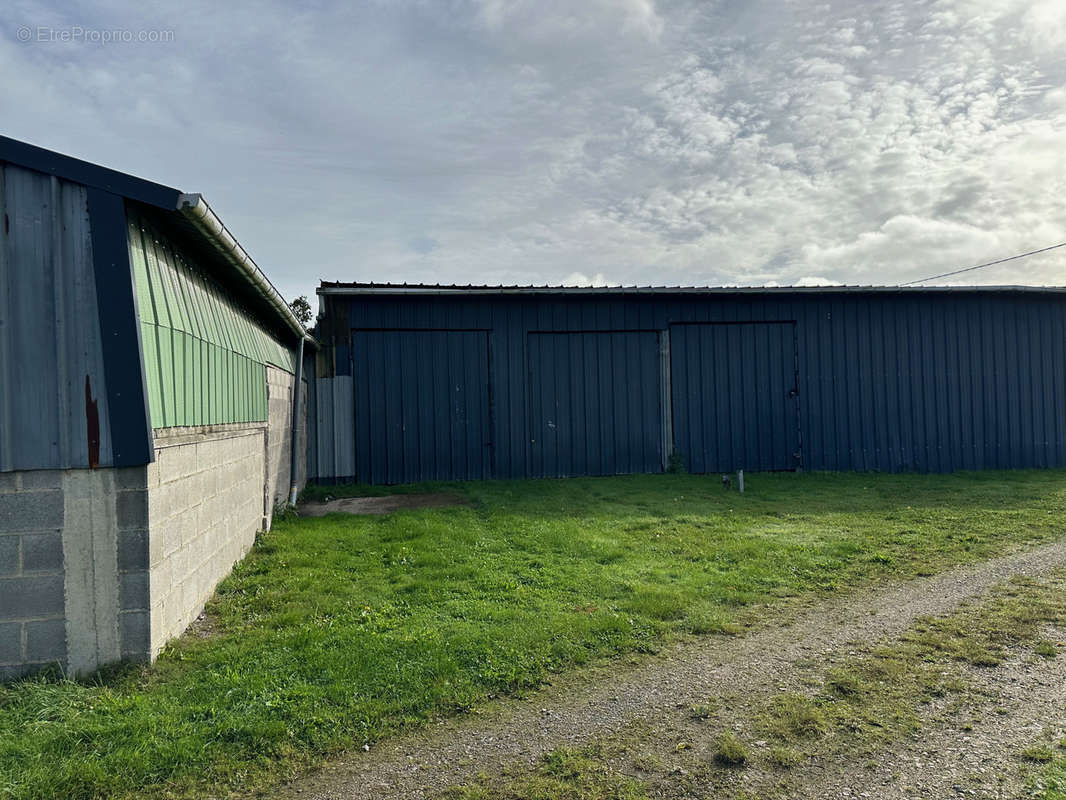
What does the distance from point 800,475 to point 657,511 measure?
4988 millimetres

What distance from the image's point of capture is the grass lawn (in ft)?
10.7

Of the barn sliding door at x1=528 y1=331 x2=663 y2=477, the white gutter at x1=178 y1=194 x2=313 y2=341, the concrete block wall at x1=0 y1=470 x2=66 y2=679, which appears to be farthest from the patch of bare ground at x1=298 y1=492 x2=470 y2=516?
the concrete block wall at x1=0 y1=470 x2=66 y2=679

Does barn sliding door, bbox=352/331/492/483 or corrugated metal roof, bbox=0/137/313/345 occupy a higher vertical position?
corrugated metal roof, bbox=0/137/313/345

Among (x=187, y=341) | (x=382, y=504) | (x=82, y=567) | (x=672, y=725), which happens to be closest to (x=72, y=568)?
(x=82, y=567)

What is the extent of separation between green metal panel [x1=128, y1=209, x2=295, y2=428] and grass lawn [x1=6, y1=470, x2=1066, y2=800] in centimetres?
162

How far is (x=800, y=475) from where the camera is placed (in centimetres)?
1294

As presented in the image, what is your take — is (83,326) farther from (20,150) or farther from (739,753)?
(739,753)

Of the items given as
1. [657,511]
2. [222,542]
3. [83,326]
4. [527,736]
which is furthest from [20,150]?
[657,511]

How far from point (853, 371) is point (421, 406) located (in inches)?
349

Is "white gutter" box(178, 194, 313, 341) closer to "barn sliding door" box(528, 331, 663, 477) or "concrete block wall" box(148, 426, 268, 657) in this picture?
"concrete block wall" box(148, 426, 268, 657)

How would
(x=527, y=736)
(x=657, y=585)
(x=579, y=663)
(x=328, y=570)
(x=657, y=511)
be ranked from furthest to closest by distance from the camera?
(x=657, y=511), (x=328, y=570), (x=657, y=585), (x=579, y=663), (x=527, y=736)

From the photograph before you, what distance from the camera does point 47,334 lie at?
13.4ft

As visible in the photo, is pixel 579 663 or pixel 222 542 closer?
pixel 579 663

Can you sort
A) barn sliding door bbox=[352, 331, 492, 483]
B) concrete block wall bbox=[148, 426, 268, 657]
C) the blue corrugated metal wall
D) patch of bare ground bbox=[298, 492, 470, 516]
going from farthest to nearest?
the blue corrugated metal wall
barn sliding door bbox=[352, 331, 492, 483]
patch of bare ground bbox=[298, 492, 470, 516]
concrete block wall bbox=[148, 426, 268, 657]
